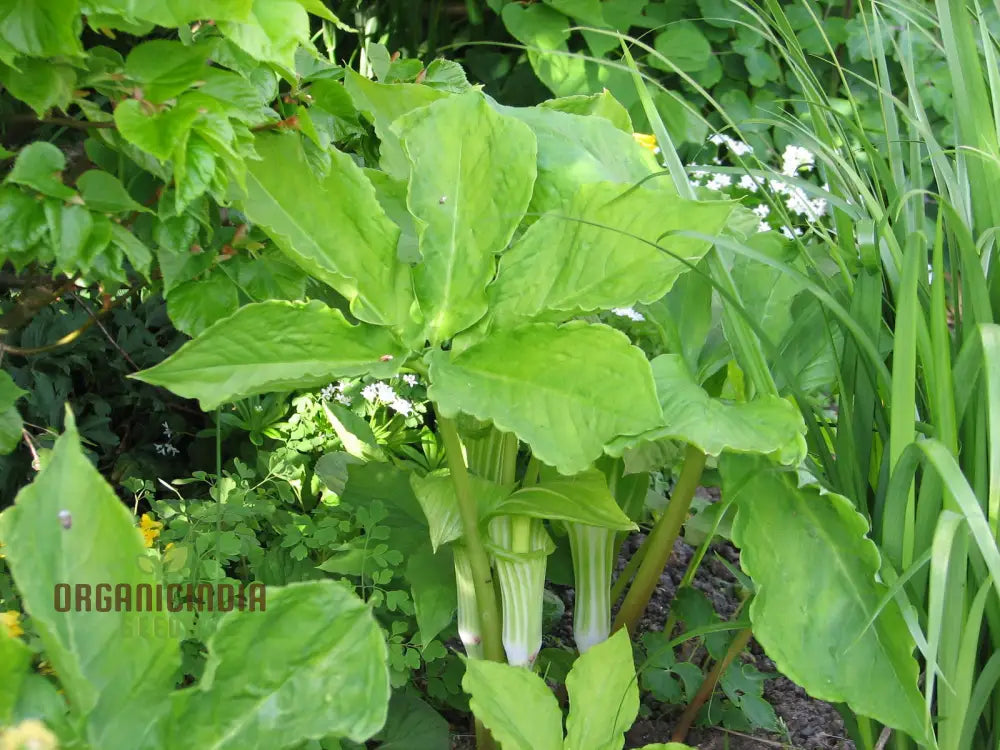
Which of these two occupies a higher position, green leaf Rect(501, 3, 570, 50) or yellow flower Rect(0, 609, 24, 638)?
green leaf Rect(501, 3, 570, 50)

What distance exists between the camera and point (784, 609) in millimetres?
912

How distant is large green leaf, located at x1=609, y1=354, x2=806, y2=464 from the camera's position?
88 cm

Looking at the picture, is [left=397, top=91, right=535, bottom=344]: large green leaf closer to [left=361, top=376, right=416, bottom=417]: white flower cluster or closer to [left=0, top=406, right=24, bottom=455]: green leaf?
[left=0, top=406, right=24, bottom=455]: green leaf

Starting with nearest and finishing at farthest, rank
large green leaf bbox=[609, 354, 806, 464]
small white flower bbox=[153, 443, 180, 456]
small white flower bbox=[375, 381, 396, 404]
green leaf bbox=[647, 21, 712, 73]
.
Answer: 1. large green leaf bbox=[609, 354, 806, 464]
2. small white flower bbox=[375, 381, 396, 404]
3. small white flower bbox=[153, 443, 180, 456]
4. green leaf bbox=[647, 21, 712, 73]

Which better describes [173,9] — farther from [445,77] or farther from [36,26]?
[445,77]

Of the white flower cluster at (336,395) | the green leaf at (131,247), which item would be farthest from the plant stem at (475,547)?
the white flower cluster at (336,395)

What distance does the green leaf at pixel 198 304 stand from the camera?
1017 mm

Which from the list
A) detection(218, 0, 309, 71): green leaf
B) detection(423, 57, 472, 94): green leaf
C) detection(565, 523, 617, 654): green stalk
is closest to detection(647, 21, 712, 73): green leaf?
detection(423, 57, 472, 94): green leaf

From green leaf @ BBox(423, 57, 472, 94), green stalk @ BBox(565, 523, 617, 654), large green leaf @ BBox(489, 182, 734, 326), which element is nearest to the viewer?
large green leaf @ BBox(489, 182, 734, 326)

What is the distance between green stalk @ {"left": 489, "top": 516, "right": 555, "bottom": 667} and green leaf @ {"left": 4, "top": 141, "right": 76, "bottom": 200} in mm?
571

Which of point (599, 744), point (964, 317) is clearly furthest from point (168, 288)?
point (964, 317)

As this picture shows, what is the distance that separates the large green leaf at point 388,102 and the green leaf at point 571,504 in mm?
418

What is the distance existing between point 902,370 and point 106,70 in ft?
2.47

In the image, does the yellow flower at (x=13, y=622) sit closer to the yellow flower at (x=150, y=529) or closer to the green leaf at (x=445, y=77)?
the yellow flower at (x=150, y=529)
